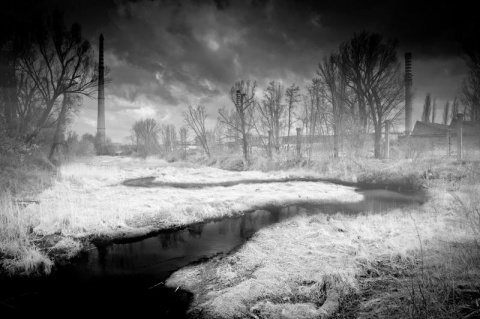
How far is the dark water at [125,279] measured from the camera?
2879 millimetres

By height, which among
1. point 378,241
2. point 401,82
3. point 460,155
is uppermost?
point 401,82

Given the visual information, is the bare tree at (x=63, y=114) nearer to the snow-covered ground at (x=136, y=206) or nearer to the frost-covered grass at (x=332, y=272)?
the snow-covered ground at (x=136, y=206)

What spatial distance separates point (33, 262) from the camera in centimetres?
380

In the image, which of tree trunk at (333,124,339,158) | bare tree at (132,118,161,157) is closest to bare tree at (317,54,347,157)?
tree trunk at (333,124,339,158)

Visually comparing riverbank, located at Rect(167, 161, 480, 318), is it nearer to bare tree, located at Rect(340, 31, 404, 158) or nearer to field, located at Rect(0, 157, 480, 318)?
field, located at Rect(0, 157, 480, 318)

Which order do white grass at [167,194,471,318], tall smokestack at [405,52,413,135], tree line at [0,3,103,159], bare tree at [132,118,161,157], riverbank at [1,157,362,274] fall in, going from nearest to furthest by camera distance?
white grass at [167,194,471,318], riverbank at [1,157,362,274], tree line at [0,3,103,159], tall smokestack at [405,52,413,135], bare tree at [132,118,161,157]

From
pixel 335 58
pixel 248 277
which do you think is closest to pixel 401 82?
pixel 335 58

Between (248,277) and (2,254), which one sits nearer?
(248,277)

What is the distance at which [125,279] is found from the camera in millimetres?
3580

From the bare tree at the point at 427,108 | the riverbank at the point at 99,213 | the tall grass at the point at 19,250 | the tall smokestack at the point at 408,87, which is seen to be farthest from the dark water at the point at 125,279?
the bare tree at the point at 427,108

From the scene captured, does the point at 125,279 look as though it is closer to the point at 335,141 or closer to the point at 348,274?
the point at 348,274

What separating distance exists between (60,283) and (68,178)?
9.70 metres

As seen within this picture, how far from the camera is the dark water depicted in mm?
2879

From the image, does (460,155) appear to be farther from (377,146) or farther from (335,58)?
(335,58)
